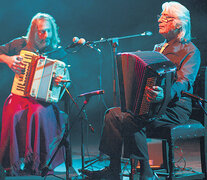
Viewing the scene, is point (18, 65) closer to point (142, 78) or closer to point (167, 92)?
point (142, 78)

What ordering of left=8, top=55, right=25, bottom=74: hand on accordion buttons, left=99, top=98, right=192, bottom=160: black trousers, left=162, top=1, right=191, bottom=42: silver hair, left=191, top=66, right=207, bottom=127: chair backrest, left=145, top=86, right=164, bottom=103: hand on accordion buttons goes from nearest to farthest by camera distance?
left=145, top=86, right=164, bottom=103: hand on accordion buttons → left=99, top=98, right=192, bottom=160: black trousers → left=191, top=66, right=207, bottom=127: chair backrest → left=162, top=1, right=191, bottom=42: silver hair → left=8, top=55, right=25, bottom=74: hand on accordion buttons

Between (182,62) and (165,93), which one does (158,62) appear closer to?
(165,93)

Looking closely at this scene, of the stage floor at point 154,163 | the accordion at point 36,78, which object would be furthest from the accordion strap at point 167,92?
the accordion at point 36,78

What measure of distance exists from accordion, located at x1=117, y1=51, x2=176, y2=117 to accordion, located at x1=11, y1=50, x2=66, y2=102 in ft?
3.15

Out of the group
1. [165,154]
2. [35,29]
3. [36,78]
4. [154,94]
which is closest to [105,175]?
[165,154]

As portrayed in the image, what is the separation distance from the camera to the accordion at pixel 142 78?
6.37 feet

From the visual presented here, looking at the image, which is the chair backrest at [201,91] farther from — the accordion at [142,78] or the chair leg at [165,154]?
the accordion at [142,78]

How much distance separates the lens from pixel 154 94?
1.90 meters

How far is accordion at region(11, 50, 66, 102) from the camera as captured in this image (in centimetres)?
281

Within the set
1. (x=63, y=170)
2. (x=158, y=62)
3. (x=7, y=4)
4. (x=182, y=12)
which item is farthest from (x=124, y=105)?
(x=7, y=4)

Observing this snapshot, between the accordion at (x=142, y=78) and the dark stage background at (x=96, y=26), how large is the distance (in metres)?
2.04

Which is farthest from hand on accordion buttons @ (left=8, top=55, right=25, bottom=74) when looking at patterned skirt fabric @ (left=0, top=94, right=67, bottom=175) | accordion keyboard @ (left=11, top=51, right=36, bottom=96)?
patterned skirt fabric @ (left=0, top=94, right=67, bottom=175)

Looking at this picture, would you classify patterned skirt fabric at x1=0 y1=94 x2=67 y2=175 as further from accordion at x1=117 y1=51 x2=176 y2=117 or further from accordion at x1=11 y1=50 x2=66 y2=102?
accordion at x1=117 y1=51 x2=176 y2=117

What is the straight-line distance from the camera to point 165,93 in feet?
6.48
